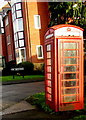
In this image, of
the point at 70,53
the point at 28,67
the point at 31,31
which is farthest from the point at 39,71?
the point at 70,53

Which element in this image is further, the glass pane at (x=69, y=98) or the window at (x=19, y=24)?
the window at (x=19, y=24)

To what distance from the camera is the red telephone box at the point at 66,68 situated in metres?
6.07

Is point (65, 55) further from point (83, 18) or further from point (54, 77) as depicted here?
point (83, 18)

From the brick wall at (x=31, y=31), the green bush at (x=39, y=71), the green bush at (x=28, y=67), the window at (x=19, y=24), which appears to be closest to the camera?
the green bush at (x=28, y=67)

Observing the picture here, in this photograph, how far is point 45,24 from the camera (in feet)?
83.6

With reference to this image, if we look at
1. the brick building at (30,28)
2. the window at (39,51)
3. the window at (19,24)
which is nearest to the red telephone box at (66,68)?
the brick building at (30,28)

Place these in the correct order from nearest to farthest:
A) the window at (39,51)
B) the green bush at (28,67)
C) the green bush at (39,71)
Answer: the green bush at (28,67) → the green bush at (39,71) → the window at (39,51)

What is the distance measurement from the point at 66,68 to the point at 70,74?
250 mm

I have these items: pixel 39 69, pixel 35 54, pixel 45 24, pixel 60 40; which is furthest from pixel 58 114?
pixel 45 24

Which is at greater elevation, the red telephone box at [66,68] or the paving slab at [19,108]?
the red telephone box at [66,68]

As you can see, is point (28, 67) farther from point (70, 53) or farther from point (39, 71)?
point (70, 53)

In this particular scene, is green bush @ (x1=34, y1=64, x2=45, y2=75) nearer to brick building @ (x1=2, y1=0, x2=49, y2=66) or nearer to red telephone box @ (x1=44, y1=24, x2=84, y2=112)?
brick building @ (x1=2, y1=0, x2=49, y2=66)

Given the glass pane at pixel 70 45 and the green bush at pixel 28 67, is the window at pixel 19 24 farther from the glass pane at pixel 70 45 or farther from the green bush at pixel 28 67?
the glass pane at pixel 70 45

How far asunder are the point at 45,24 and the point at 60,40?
19888 mm
